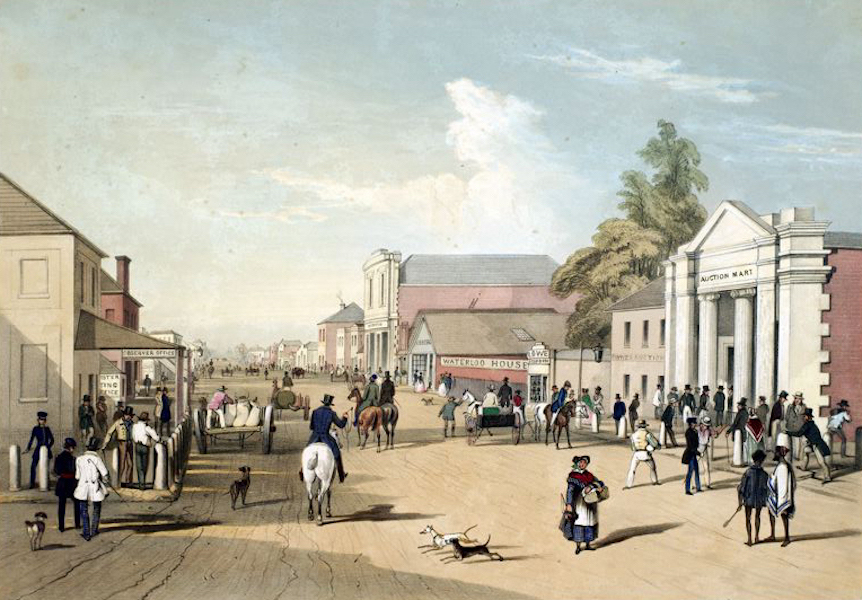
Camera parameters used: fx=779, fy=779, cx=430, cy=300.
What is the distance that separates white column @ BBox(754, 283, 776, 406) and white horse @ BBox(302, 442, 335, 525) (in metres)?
5.98

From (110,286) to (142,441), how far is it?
212cm

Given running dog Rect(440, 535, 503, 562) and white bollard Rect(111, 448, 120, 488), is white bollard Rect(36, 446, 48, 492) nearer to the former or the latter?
white bollard Rect(111, 448, 120, 488)

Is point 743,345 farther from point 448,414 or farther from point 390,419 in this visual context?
point 390,419

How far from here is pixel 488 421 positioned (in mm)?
13336

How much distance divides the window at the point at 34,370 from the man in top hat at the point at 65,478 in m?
1.12

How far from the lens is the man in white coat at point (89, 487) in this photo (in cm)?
909

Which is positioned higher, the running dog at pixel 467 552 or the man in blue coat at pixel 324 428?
the man in blue coat at pixel 324 428

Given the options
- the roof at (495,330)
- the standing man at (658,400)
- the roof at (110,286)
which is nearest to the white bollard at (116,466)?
the roof at (110,286)

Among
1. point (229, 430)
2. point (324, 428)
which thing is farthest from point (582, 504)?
point (229, 430)

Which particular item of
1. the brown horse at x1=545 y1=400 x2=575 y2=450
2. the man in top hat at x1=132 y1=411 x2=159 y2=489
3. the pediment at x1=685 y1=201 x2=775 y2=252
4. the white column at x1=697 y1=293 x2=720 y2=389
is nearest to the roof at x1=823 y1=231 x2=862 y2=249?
the pediment at x1=685 y1=201 x2=775 y2=252

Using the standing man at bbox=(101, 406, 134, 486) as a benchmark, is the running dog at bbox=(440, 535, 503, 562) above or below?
below

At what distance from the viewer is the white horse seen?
9.75m

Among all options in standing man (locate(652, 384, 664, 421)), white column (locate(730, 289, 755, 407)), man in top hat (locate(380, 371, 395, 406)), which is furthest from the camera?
man in top hat (locate(380, 371, 395, 406))

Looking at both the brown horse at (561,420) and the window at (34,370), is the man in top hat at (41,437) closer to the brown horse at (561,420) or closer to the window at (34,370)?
the window at (34,370)
